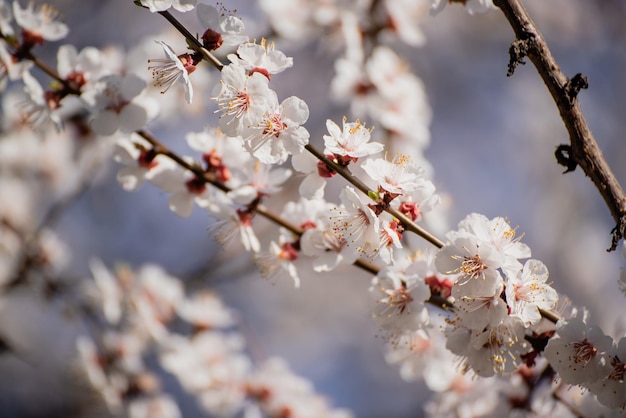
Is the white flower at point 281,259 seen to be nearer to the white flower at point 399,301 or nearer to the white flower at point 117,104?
the white flower at point 399,301

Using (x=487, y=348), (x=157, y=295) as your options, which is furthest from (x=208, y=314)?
(x=487, y=348)

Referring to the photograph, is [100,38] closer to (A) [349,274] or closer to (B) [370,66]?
(B) [370,66]

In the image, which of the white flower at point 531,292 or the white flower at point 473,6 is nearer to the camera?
the white flower at point 531,292

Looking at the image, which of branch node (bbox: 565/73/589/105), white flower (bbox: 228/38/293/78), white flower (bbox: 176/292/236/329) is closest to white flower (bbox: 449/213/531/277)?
branch node (bbox: 565/73/589/105)

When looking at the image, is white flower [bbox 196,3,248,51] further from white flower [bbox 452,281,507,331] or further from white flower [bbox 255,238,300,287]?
white flower [bbox 452,281,507,331]

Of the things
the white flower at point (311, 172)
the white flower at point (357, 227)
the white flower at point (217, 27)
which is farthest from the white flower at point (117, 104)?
the white flower at point (357, 227)

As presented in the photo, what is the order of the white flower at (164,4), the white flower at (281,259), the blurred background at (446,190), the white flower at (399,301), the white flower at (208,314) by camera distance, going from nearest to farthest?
1. the white flower at (164,4)
2. the white flower at (399,301)
3. the white flower at (281,259)
4. the white flower at (208,314)
5. the blurred background at (446,190)
